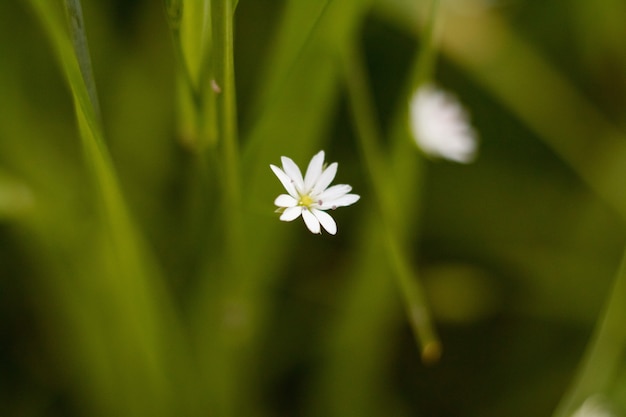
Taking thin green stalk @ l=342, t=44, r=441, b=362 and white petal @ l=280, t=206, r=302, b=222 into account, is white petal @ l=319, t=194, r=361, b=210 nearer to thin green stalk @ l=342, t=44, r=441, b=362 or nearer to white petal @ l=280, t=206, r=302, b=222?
white petal @ l=280, t=206, r=302, b=222

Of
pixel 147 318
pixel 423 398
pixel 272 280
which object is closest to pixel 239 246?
pixel 147 318

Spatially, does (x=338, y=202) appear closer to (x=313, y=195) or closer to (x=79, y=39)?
(x=313, y=195)

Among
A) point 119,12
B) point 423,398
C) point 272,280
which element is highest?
point 119,12

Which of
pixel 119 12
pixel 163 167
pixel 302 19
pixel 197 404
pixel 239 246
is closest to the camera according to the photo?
pixel 302 19

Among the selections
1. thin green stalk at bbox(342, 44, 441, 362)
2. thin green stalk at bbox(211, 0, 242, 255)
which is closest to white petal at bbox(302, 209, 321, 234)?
thin green stalk at bbox(211, 0, 242, 255)

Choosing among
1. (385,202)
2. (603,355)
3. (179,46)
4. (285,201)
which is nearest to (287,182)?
(285,201)

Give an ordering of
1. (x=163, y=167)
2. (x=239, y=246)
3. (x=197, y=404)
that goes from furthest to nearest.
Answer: (x=163, y=167), (x=197, y=404), (x=239, y=246)

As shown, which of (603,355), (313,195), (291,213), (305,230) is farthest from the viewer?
(305,230)

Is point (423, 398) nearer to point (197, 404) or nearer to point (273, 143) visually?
point (197, 404)
